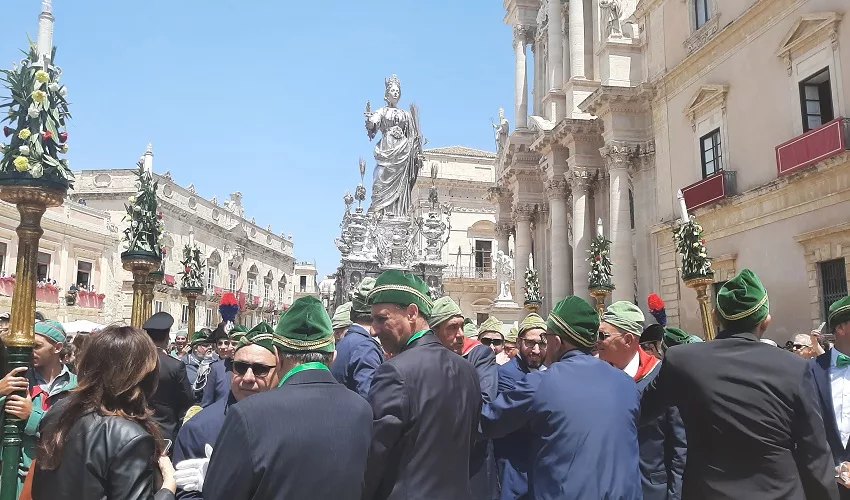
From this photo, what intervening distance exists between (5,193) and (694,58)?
18.0m

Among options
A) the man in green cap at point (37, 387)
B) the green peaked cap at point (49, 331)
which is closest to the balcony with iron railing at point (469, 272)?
the green peaked cap at point (49, 331)

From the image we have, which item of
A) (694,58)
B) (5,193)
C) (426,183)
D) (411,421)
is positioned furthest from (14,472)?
(426,183)

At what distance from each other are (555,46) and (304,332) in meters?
28.5

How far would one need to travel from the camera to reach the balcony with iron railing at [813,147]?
12984mm

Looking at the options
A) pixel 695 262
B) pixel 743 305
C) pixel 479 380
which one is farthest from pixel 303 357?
pixel 695 262

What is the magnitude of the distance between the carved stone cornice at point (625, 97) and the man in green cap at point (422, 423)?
19840mm

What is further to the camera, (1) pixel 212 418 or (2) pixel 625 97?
(2) pixel 625 97

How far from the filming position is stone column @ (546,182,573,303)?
→ 27.2m

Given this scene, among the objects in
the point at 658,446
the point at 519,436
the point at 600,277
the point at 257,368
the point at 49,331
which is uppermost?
the point at 600,277

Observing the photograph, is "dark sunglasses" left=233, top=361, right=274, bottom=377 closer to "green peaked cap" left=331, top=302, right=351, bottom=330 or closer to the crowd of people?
the crowd of people

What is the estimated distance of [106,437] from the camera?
8.52ft

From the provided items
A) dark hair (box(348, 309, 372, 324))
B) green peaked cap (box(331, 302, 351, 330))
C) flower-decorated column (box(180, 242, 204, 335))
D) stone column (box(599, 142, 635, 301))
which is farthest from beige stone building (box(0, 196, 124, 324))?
dark hair (box(348, 309, 372, 324))

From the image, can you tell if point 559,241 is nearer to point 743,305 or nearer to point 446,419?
point 743,305

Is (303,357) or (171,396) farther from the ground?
(303,357)
